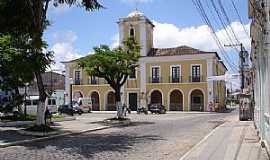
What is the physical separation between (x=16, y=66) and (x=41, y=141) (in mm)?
4366

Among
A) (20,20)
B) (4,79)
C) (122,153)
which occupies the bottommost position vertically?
(122,153)

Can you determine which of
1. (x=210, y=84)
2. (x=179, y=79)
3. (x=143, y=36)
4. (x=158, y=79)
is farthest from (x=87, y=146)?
(x=143, y=36)

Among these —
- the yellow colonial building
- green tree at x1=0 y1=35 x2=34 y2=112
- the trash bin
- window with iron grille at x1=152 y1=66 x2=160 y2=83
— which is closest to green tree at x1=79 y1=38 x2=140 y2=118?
green tree at x1=0 y1=35 x2=34 y2=112

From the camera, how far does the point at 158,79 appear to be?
67250mm

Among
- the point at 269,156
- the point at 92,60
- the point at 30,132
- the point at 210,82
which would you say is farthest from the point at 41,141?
the point at 210,82

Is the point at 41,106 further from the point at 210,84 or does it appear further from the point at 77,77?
the point at 77,77

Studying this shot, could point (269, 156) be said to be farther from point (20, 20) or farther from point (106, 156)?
point (20, 20)

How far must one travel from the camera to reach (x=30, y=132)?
21.7m

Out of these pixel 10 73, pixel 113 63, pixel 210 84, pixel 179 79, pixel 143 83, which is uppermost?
pixel 179 79

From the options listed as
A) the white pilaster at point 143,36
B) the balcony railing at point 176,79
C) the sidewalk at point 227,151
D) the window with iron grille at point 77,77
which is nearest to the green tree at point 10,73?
the sidewalk at point 227,151

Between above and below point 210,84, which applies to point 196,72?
above

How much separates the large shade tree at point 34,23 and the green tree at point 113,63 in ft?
32.7

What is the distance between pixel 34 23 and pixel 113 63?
36.6ft

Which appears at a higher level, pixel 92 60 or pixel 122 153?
pixel 92 60
